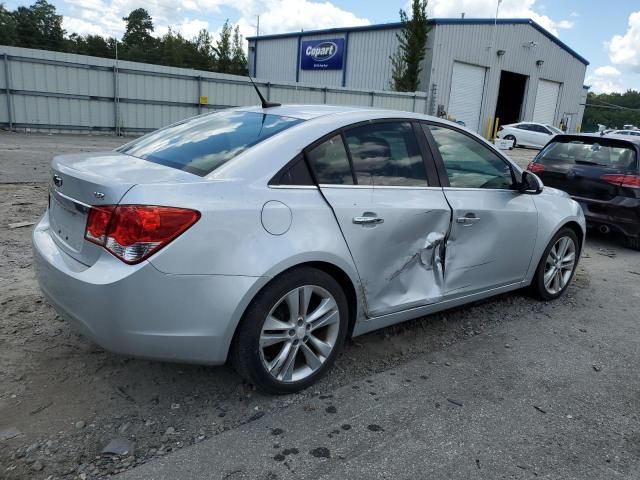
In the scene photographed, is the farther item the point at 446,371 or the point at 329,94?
the point at 329,94

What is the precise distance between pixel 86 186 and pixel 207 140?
810mm

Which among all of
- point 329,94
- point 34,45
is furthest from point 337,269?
point 34,45

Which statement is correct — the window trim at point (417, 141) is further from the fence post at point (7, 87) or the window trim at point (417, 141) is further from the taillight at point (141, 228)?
the fence post at point (7, 87)

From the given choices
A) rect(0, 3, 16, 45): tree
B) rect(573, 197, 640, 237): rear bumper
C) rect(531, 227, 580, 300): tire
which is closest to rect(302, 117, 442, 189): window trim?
rect(531, 227, 580, 300): tire

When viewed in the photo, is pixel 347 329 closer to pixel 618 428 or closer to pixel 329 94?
pixel 618 428

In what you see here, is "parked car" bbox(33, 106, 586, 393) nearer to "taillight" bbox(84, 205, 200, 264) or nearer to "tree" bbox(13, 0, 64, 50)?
"taillight" bbox(84, 205, 200, 264)

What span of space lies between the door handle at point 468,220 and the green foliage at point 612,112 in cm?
4736

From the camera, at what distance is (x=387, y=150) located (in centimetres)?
343

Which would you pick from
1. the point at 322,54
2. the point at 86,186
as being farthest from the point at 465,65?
the point at 86,186

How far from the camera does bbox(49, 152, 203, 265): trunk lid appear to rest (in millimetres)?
2570

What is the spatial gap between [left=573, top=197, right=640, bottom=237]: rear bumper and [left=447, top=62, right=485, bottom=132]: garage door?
22698 mm

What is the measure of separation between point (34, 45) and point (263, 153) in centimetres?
7089

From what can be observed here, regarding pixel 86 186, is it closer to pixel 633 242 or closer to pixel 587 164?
pixel 587 164

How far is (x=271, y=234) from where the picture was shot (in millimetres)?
2721
